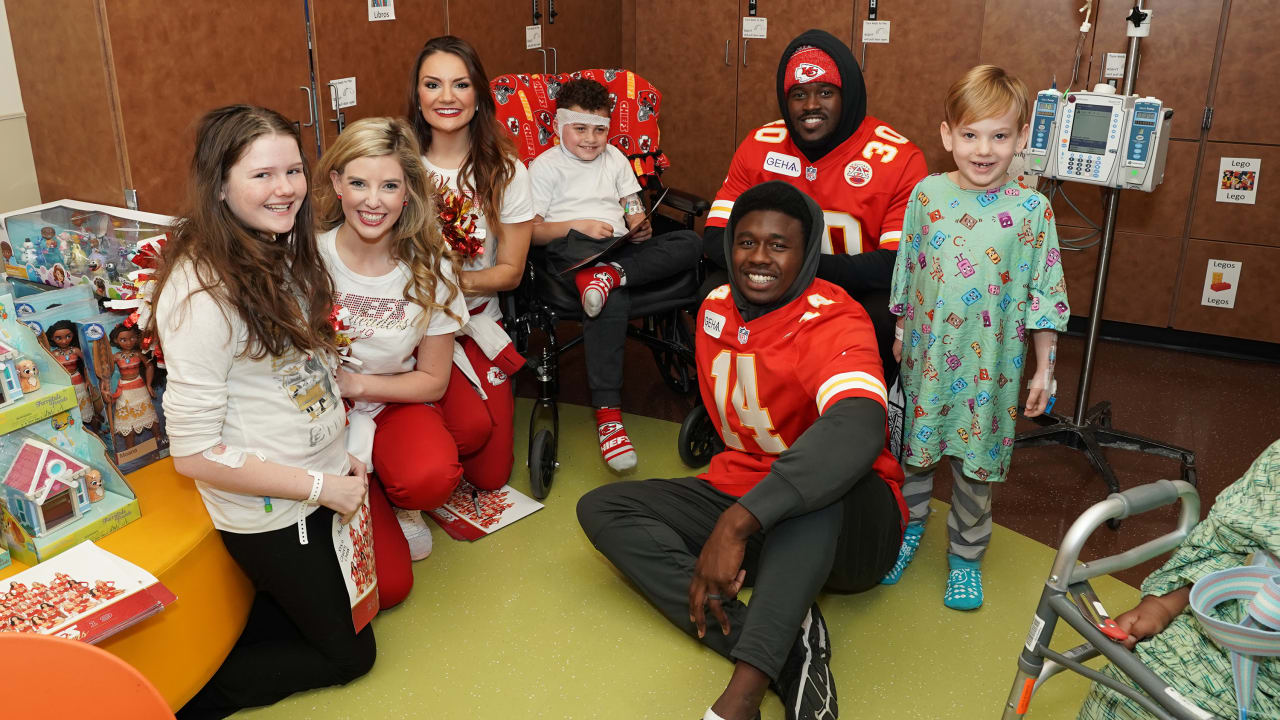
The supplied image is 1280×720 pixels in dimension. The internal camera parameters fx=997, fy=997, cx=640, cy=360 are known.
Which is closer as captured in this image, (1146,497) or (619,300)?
(1146,497)

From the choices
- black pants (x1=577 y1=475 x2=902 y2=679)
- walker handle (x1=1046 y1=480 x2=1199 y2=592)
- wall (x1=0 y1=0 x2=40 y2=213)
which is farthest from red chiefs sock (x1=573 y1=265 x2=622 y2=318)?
walker handle (x1=1046 y1=480 x2=1199 y2=592)

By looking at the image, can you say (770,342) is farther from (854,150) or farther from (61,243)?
(61,243)

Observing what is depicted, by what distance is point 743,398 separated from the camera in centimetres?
242

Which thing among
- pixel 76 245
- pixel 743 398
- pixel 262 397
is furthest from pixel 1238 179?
pixel 76 245

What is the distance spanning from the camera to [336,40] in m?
3.50

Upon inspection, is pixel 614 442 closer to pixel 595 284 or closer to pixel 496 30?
pixel 595 284

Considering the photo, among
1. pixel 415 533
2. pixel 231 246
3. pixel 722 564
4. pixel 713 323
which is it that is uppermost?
pixel 231 246

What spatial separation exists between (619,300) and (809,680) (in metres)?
1.47

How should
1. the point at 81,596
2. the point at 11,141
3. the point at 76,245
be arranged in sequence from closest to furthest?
the point at 81,596 → the point at 76,245 → the point at 11,141

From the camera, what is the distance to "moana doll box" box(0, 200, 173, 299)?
8.28 feet

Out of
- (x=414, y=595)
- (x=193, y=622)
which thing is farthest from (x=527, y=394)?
(x=193, y=622)

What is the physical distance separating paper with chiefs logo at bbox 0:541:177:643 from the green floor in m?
0.45

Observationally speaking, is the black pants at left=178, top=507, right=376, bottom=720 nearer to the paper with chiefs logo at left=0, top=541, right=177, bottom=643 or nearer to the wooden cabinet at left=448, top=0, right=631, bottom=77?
the paper with chiefs logo at left=0, top=541, right=177, bottom=643

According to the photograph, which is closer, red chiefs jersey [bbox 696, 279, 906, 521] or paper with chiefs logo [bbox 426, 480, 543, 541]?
red chiefs jersey [bbox 696, 279, 906, 521]
